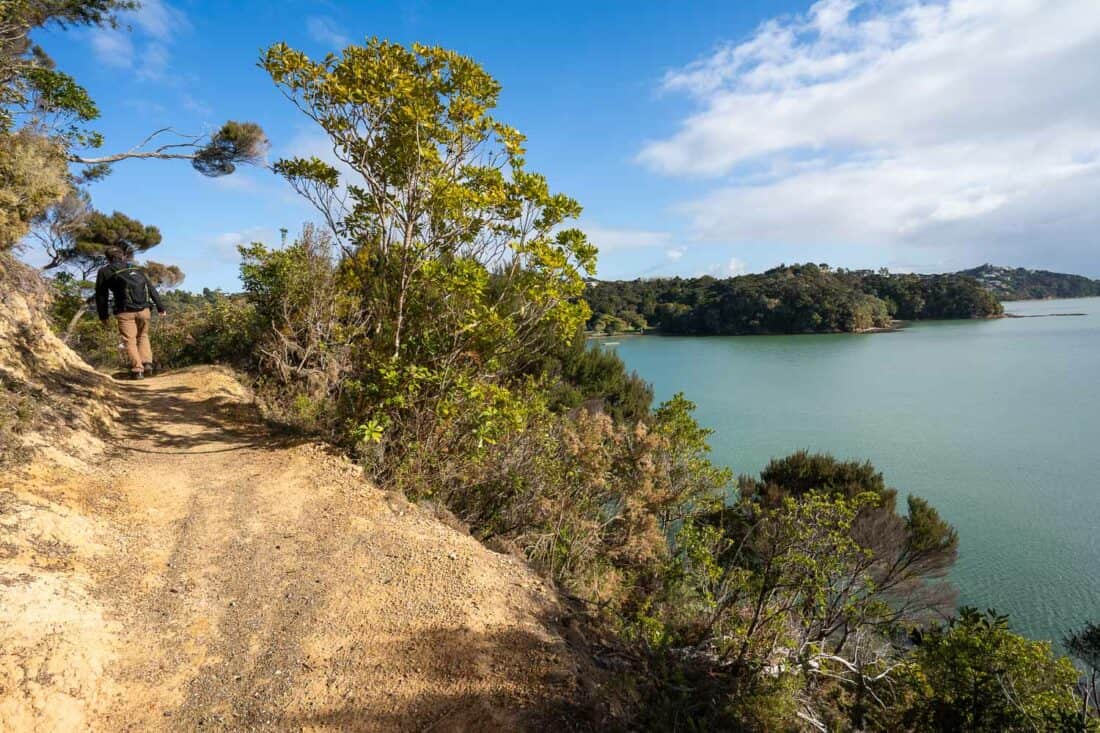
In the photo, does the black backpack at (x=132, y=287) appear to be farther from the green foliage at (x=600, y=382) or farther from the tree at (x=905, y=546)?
the green foliage at (x=600, y=382)

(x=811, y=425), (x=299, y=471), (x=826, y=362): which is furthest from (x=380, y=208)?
(x=826, y=362)

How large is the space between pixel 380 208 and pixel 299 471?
309 centimetres

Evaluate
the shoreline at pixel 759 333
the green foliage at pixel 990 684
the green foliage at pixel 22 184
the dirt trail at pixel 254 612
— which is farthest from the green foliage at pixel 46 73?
the shoreline at pixel 759 333

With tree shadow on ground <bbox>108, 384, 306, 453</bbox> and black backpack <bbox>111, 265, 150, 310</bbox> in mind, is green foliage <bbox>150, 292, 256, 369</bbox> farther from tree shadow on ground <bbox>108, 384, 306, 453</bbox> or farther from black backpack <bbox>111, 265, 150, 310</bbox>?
black backpack <bbox>111, 265, 150, 310</bbox>

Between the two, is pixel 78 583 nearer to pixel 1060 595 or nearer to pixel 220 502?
pixel 220 502

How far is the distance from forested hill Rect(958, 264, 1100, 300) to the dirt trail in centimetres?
17373

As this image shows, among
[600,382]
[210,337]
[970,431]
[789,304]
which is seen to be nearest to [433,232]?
[210,337]

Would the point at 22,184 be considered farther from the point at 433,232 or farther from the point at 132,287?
the point at 433,232

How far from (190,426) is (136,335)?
2006mm

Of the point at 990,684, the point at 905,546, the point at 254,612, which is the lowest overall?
the point at 905,546

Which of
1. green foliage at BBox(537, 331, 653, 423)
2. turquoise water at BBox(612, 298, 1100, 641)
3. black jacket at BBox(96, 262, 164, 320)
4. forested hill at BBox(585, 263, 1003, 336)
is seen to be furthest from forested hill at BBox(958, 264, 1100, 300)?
black jacket at BBox(96, 262, 164, 320)

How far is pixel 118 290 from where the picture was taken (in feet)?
22.4

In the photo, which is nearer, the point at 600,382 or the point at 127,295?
the point at 127,295

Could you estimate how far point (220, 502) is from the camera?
466 centimetres
